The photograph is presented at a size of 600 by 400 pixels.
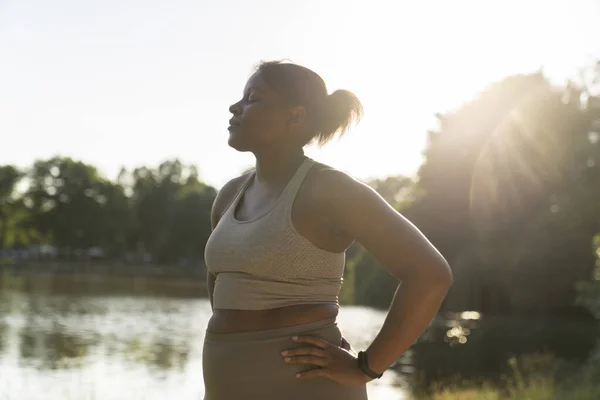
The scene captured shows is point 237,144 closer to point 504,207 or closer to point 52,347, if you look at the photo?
point 52,347

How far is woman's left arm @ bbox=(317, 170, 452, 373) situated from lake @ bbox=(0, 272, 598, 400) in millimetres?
8942

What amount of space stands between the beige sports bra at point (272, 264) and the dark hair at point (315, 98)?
270 mm

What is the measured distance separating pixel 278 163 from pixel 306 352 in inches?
23.0

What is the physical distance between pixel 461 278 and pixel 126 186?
71.8 metres

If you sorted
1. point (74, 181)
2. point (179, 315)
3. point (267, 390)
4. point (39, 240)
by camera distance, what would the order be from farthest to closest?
point (39, 240)
point (74, 181)
point (179, 315)
point (267, 390)

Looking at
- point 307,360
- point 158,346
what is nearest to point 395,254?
point 307,360

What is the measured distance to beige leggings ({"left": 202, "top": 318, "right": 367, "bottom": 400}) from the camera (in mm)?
1933

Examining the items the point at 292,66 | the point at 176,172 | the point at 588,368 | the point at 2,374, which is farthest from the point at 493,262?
the point at 176,172

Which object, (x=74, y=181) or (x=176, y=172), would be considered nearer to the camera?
(x=74, y=181)

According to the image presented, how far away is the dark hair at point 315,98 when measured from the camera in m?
2.13

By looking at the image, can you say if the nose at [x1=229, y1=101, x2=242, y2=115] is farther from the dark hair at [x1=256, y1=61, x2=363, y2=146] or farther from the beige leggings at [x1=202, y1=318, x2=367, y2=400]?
the beige leggings at [x1=202, y1=318, x2=367, y2=400]

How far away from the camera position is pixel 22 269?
76.4 metres

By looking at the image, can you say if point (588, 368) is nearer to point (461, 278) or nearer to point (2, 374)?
point (2, 374)

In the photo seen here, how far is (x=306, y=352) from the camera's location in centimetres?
192
